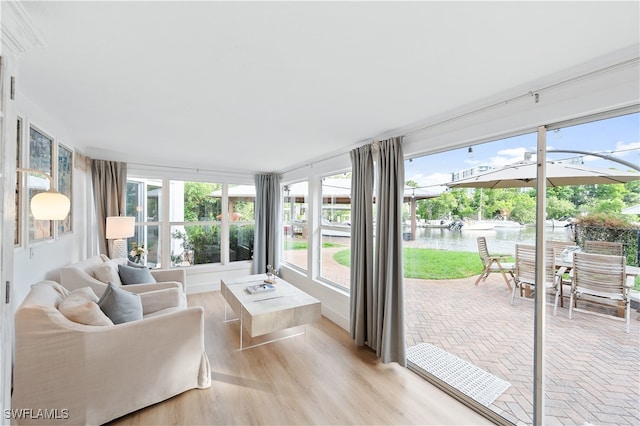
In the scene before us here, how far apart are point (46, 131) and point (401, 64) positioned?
3025mm

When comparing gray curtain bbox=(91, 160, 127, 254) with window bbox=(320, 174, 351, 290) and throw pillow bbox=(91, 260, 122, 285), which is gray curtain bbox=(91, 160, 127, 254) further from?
window bbox=(320, 174, 351, 290)

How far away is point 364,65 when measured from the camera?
1.45m

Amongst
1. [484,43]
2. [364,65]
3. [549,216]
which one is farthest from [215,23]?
[549,216]

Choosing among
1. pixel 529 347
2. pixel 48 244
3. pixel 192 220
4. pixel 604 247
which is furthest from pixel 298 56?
pixel 192 220

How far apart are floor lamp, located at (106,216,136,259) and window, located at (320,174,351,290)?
2720 mm

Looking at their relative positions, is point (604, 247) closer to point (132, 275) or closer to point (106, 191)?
point (132, 275)

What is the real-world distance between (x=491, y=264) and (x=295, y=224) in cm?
327

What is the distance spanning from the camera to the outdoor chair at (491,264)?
205 centimetres

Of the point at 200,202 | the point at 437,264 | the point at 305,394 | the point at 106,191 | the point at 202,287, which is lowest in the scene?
the point at 305,394

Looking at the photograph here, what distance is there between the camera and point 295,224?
189 inches

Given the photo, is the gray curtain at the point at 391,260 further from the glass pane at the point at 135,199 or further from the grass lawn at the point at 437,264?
the glass pane at the point at 135,199

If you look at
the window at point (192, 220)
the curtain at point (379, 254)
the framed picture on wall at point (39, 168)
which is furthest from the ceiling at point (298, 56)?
the window at point (192, 220)

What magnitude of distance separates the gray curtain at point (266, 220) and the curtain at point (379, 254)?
7.82 ft

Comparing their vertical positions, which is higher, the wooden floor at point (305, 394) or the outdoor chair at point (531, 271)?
the outdoor chair at point (531, 271)
